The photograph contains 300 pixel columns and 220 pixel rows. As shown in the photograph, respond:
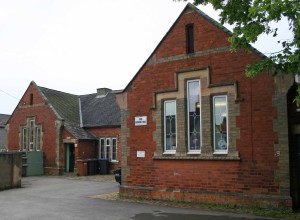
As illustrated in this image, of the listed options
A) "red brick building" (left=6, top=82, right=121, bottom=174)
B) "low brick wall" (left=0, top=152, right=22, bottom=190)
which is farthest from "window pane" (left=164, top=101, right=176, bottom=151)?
"red brick building" (left=6, top=82, right=121, bottom=174)

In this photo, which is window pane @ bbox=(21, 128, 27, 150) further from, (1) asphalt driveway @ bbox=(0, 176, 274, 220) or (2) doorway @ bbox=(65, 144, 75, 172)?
(1) asphalt driveway @ bbox=(0, 176, 274, 220)

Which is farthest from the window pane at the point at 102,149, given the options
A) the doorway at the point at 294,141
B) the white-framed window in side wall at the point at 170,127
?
the doorway at the point at 294,141

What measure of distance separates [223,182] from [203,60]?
4.68 meters

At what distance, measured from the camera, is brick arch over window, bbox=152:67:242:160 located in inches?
487

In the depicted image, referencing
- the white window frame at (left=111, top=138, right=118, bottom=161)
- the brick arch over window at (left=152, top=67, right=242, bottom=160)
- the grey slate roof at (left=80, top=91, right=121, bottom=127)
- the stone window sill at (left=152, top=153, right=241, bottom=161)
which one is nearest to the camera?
the stone window sill at (left=152, top=153, right=241, bottom=161)

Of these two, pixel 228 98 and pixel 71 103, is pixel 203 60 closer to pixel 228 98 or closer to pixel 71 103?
pixel 228 98

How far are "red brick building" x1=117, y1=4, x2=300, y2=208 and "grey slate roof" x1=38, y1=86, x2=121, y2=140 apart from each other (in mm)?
13391

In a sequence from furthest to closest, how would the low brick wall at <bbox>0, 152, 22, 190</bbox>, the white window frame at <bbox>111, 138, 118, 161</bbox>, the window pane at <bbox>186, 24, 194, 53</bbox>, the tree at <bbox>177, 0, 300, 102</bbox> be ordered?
1. the white window frame at <bbox>111, 138, 118, 161</bbox>
2. the low brick wall at <bbox>0, 152, 22, 190</bbox>
3. the window pane at <bbox>186, 24, 194, 53</bbox>
4. the tree at <bbox>177, 0, 300, 102</bbox>

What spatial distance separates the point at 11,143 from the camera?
3111cm

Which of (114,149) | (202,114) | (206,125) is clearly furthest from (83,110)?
(206,125)

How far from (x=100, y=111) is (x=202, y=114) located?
18992 millimetres

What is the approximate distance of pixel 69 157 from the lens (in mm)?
28516

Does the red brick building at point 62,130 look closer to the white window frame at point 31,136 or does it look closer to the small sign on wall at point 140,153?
the white window frame at point 31,136

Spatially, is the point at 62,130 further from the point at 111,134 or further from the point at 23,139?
the point at 23,139
